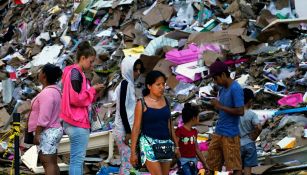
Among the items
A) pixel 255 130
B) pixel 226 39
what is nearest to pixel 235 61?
pixel 226 39

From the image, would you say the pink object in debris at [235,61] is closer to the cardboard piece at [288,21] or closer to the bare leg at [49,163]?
the cardboard piece at [288,21]

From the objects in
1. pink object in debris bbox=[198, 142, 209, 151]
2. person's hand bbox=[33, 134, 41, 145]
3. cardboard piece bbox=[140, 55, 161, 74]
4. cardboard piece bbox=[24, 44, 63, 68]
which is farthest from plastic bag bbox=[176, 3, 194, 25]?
person's hand bbox=[33, 134, 41, 145]

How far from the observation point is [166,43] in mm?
11102

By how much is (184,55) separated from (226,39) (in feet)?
2.50

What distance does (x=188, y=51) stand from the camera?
34.4 ft

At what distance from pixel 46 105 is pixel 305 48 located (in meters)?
4.99

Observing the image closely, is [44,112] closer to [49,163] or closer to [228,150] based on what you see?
[49,163]

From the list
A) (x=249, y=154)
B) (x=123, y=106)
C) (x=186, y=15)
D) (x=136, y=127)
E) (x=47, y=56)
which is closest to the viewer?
(x=136, y=127)

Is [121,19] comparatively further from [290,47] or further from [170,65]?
[290,47]

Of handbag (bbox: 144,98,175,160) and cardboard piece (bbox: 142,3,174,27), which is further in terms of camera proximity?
cardboard piece (bbox: 142,3,174,27)

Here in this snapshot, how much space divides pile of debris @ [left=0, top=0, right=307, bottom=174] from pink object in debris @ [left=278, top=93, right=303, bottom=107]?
1cm

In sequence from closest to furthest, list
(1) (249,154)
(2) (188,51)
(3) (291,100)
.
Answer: (1) (249,154) → (3) (291,100) → (2) (188,51)

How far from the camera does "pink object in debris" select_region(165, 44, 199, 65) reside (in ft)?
33.8

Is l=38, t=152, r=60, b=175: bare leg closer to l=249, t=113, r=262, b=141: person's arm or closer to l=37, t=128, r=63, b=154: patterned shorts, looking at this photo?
l=37, t=128, r=63, b=154: patterned shorts
